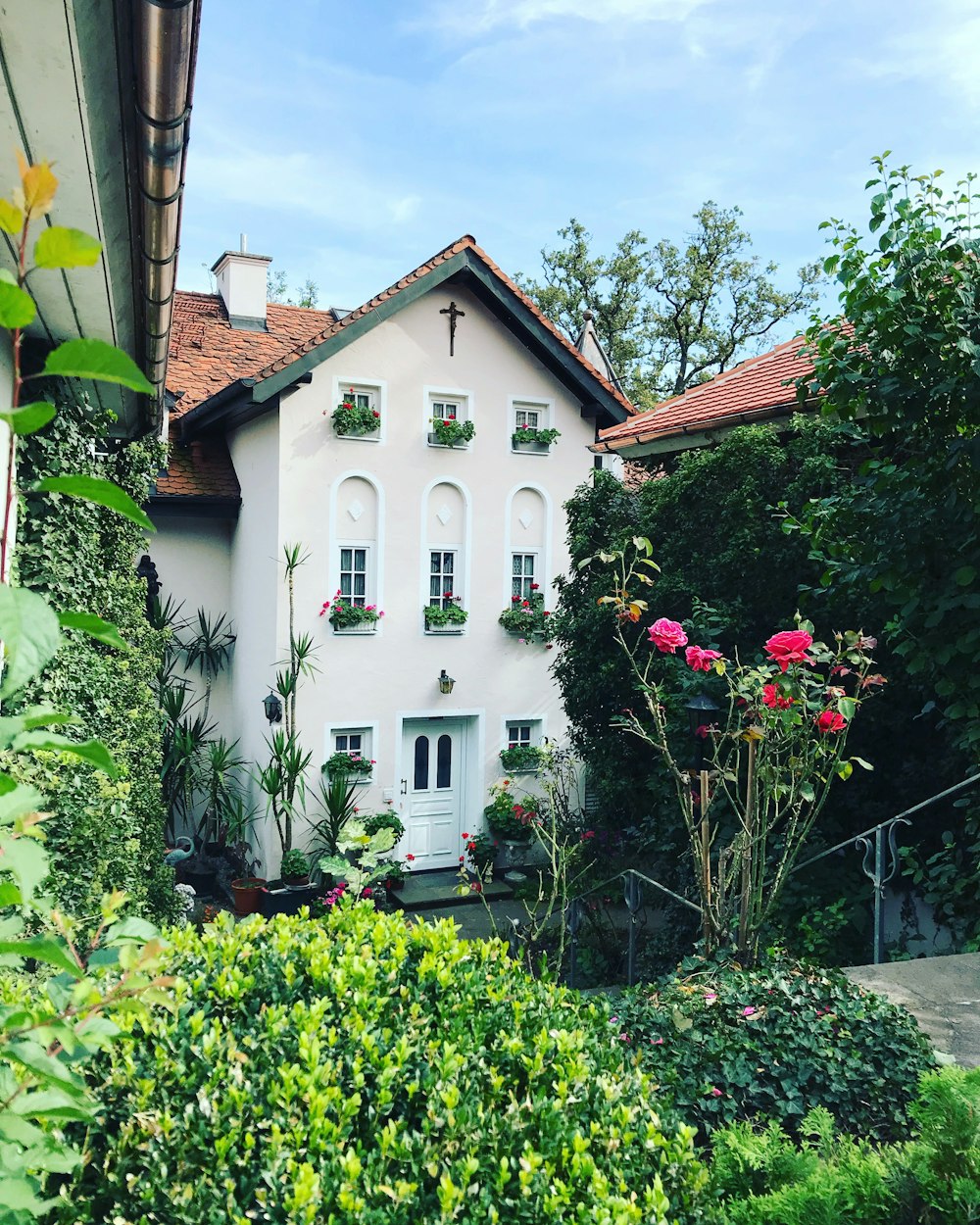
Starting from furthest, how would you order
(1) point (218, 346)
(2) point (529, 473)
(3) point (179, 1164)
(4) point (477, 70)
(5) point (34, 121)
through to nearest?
→ (1) point (218, 346) < (2) point (529, 473) < (4) point (477, 70) < (5) point (34, 121) < (3) point (179, 1164)

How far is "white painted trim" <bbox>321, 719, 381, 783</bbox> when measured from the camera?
1270cm

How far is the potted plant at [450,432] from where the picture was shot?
13156 millimetres

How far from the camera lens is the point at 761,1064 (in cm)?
344

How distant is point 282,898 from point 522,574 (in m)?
5.47

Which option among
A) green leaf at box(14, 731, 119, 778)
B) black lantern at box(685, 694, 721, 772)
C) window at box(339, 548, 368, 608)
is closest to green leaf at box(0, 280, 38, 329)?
green leaf at box(14, 731, 119, 778)

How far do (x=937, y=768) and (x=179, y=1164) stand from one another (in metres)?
5.91

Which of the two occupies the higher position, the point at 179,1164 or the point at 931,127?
the point at 931,127

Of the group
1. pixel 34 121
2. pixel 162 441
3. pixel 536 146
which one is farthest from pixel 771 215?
pixel 34 121

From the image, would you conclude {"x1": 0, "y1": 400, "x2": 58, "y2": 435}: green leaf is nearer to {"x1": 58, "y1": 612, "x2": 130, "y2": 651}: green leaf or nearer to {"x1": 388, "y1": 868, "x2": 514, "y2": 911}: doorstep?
{"x1": 58, "y1": 612, "x2": 130, "y2": 651}: green leaf

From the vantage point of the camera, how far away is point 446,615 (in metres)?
13.2

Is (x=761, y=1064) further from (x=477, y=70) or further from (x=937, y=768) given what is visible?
(x=477, y=70)

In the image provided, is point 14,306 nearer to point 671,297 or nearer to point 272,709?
point 272,709

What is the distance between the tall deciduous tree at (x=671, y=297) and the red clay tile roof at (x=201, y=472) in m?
18.7

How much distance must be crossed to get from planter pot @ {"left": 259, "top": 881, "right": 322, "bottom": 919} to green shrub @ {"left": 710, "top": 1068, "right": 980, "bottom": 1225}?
9518 mm
